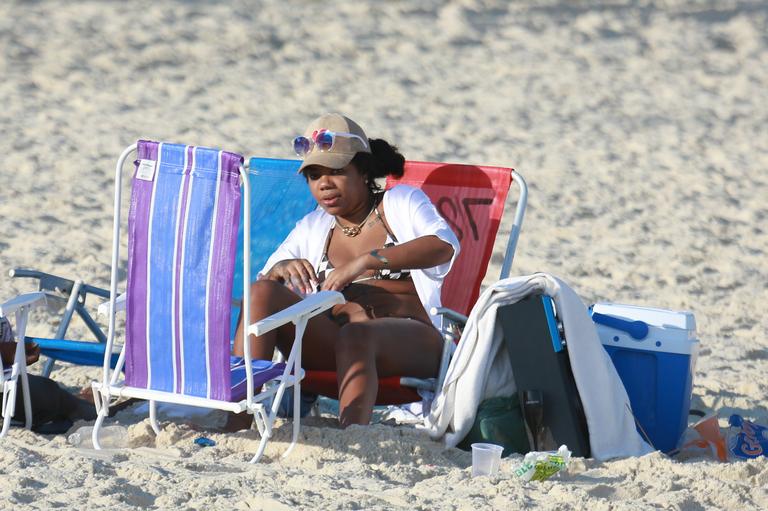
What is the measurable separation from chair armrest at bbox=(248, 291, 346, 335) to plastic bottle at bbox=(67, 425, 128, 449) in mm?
572

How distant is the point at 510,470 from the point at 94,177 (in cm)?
440

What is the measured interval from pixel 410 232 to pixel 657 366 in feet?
2.69

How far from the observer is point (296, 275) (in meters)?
4.09

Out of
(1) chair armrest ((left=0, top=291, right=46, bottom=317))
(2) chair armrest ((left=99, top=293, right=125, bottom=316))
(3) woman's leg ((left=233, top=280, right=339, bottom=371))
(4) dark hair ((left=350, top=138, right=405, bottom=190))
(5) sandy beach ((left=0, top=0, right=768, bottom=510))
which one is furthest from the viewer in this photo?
(4) dark hair ((left=350, top=138, right=405, bottom=190))

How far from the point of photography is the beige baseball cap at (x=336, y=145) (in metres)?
3.96

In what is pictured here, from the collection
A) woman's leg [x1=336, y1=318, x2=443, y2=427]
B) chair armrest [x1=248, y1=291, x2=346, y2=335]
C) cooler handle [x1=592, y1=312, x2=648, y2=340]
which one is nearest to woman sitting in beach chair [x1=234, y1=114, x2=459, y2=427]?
woman's leg [x1=336, y1=318, x2=443, y2=427]

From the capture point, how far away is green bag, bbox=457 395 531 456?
11.9 ft

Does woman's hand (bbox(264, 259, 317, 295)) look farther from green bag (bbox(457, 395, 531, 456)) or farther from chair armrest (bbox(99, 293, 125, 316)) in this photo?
green bag (bbox(457, 395, 531, 456))

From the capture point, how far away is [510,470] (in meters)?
3.39

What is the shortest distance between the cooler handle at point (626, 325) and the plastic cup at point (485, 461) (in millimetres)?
693

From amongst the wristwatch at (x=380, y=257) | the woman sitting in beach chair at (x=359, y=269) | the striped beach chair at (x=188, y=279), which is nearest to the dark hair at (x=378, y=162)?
the woman sitting in beach chair at (x=359, y=269)

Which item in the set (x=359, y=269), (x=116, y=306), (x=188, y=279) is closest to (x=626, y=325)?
(x=359, y=269)

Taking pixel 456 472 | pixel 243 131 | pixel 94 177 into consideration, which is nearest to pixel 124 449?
pixel 456 472

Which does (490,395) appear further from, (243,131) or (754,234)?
(243,131)
